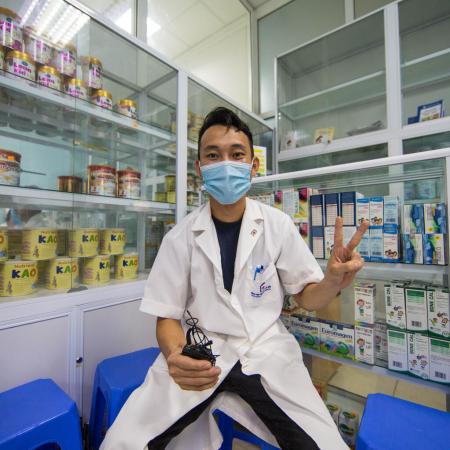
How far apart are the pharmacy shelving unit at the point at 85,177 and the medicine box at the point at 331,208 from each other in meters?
0.95

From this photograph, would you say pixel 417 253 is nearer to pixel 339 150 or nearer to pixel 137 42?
pixel 339 150

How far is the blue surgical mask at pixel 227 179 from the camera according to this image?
103 centimetres

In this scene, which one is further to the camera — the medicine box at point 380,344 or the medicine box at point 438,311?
the medicine box at point 380,344

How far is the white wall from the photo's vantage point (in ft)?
11.2

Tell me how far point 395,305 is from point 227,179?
87 centimetres

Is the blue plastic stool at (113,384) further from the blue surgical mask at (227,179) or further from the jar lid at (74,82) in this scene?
the jar lid at (74,82)

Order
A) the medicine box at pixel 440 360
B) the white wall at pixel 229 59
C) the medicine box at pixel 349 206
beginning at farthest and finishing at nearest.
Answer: the white wall at pixel 229 59, the medicine box at pixel 349 206, the medicine box at pixel 440 360

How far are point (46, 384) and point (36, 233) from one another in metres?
0.69

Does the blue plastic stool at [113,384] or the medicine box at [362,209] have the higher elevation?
the medicine box at [362,209]

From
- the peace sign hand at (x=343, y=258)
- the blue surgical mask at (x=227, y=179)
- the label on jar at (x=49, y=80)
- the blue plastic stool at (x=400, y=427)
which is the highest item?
the label on jar at (x=49, y=80)

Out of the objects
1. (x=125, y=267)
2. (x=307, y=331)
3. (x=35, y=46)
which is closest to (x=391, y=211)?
(x=307, y=331)

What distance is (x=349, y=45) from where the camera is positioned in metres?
2.69

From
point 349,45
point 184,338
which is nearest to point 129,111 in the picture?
point 184,338

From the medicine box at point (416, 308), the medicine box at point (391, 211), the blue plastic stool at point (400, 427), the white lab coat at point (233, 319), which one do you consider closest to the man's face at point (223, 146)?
the white lab coat at point (233, 319)
